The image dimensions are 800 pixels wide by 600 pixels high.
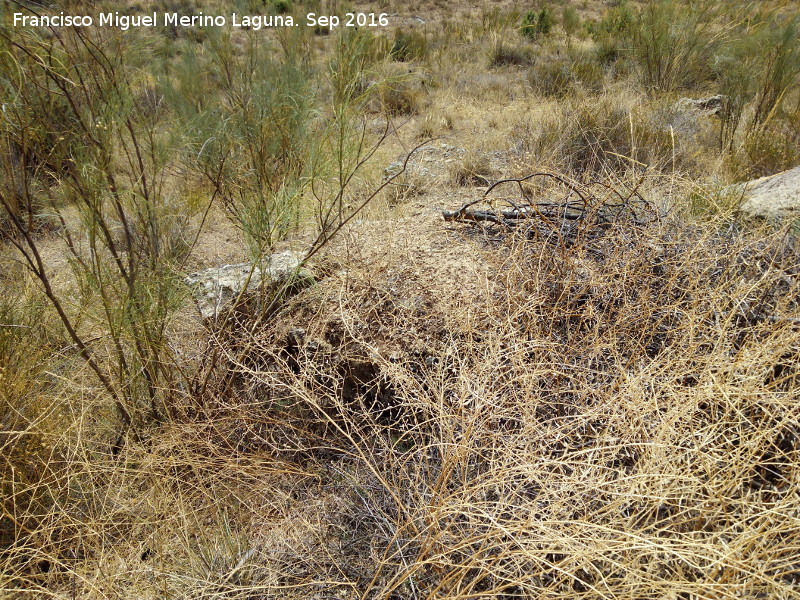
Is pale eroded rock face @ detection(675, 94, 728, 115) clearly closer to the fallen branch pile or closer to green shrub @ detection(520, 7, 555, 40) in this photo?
the fallen branch pile

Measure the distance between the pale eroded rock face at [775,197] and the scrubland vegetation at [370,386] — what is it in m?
0.10

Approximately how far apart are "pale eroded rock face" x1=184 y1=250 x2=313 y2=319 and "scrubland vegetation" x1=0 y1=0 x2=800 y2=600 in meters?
0.07

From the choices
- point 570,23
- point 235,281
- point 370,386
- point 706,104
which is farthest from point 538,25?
point 370,386

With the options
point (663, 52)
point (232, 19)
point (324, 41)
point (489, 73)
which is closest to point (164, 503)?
point (232, 19)

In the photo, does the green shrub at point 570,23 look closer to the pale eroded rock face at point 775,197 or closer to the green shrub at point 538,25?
the green shrub at point 538,25

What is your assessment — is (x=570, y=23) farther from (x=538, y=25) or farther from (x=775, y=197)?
(x=775, y=197)

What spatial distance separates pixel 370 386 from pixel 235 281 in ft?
3.02

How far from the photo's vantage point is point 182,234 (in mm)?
3566

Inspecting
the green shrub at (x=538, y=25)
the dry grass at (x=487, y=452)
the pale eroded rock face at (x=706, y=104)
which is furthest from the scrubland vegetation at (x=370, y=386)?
the green shrub at (x=538, y=25)

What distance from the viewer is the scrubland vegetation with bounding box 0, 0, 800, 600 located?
4.72ft

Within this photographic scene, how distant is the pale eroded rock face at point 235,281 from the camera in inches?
97.7

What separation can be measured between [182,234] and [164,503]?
2119mm

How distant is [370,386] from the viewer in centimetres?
234

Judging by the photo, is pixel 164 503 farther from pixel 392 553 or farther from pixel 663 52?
pixel 663 52
